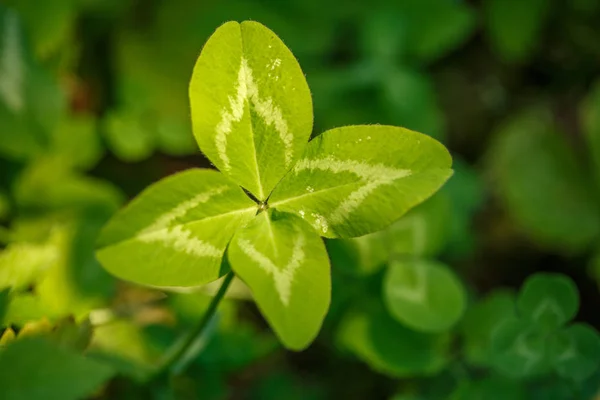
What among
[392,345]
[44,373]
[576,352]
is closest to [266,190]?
[44,373]

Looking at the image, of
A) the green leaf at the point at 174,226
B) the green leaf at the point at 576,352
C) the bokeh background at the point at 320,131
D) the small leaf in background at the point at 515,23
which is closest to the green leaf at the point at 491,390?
the bokeh background at the point at 320,131

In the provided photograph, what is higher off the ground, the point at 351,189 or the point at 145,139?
the point at 351,189

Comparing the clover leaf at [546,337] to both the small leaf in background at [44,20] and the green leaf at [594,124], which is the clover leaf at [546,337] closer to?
the green leaf at [594,124]

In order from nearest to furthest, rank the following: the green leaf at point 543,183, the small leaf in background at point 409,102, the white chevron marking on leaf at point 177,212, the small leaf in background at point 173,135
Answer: the white chevron marking on leaf at point 177,212 < the small leaf in background at point 173,135 < the small leaf in background at point 409,102 < the green leaf at point 543,183

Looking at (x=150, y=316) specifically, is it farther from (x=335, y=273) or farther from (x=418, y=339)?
(x=418, y=339)

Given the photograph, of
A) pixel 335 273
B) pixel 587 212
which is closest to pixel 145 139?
pixel 335 273

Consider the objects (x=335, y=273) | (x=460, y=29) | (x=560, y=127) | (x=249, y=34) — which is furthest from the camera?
(x=560, y=127)
